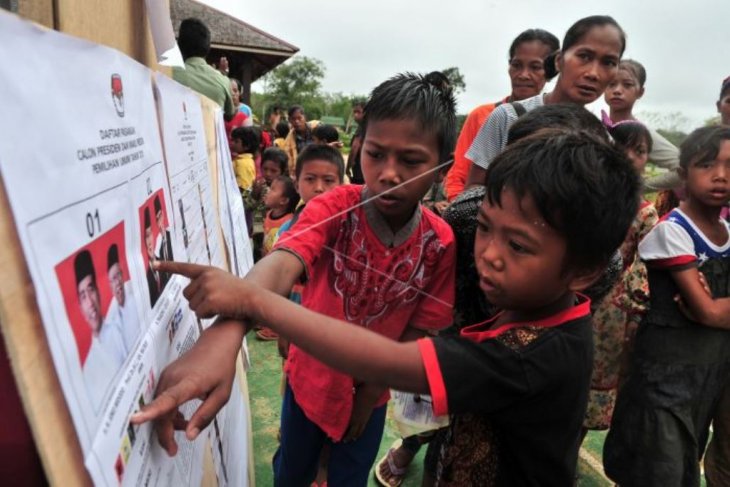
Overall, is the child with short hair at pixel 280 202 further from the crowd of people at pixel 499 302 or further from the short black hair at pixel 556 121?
the short black hair at pixel 556 121

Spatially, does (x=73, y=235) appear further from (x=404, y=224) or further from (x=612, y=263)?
(x=612, y=263)

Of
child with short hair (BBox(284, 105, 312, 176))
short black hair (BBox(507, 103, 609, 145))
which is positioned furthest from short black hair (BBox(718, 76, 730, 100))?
child with short hair (BBox(284, 105, 312, 176))

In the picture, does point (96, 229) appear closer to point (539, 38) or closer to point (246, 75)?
point (539, 38)

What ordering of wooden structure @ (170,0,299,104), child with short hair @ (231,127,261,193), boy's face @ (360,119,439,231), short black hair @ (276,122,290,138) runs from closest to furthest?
boy's face @ (360,119,439,231), child with short hair @ (231,127,261,193), short black hair @ (276,122,290,138), wooden structure @ (170,0,299,104)

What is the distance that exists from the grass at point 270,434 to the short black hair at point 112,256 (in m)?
1.96

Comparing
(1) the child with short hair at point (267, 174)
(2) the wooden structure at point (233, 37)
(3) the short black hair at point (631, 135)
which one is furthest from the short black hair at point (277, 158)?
(2) the wooden structure at point (233, 37)

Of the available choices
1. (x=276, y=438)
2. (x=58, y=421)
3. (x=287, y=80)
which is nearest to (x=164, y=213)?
(x=58, y=421)

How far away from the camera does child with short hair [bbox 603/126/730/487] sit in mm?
1868

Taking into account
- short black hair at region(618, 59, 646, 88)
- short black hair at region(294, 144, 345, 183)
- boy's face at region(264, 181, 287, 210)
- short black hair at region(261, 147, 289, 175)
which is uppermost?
short black hair at region(618, 59, 646, 88)

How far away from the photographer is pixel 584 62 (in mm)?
2127

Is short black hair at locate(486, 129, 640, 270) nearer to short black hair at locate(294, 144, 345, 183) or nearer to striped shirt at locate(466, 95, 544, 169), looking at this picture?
striped shirt at locate(466, 95, 544, 169)

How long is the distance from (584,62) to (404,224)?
4.61 ft

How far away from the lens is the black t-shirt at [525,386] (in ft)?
2.87

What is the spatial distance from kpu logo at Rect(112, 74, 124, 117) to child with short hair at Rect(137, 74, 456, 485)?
0.56 m
